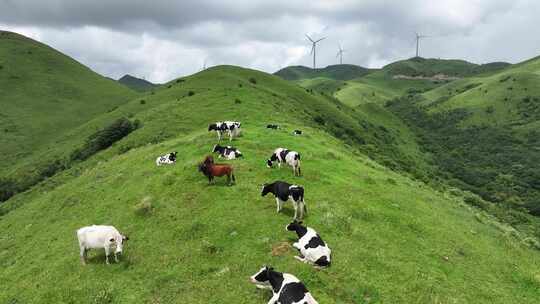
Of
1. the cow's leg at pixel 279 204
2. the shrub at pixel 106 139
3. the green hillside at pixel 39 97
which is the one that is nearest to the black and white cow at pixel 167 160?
the cow's leg at pixel 279 204

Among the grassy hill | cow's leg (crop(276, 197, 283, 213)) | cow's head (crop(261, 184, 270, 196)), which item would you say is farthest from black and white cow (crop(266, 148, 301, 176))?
cow's leg (crop(276, 197, 283, 213))

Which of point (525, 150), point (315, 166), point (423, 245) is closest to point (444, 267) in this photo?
point (423, 245)

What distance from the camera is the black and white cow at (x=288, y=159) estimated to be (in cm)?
2906

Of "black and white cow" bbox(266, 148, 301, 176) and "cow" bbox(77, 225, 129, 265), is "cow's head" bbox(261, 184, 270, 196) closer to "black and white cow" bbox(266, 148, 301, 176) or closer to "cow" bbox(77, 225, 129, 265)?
"black and white cow" bbox(266, 148, 301, 176)

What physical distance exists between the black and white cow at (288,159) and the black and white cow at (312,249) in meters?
11.0

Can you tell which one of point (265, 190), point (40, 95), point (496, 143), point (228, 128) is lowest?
point (496, 143)

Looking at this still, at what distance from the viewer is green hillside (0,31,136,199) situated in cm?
9256

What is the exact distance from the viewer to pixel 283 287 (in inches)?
548

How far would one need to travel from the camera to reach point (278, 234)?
19828 mm

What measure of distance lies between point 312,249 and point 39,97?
126 metres

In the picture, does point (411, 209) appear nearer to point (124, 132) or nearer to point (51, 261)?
point (51, 261)

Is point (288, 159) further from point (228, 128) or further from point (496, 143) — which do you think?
point (496, 143)

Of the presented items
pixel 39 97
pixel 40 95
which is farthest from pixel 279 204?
pixel 40 95

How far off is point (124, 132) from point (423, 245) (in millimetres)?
53950
